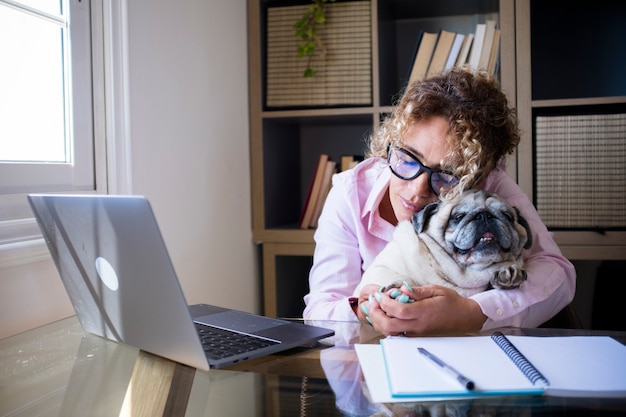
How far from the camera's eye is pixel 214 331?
37.3 inches

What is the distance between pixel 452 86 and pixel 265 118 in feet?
3.22

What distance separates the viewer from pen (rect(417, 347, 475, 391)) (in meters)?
0.68

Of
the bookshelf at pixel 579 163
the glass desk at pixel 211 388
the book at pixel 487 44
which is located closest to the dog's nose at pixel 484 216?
the glass desk at pixel 211 388

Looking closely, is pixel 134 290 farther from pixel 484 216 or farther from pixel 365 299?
pixel 484 216

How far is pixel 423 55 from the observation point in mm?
2053

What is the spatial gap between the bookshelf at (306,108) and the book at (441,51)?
0.17 meters

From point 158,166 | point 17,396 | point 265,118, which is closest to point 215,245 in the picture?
point 158,166

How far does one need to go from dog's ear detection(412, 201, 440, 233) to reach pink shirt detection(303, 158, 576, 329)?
194mm

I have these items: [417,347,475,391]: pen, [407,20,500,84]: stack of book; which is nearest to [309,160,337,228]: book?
[407,20,500,84]: stack of book

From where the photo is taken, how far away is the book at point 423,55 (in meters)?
2.05

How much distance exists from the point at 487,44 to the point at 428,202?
977mm

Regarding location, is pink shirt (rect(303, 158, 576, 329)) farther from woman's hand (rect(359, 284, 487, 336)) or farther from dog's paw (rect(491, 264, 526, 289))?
woman's hand (rect(359, 284, 487, 336))

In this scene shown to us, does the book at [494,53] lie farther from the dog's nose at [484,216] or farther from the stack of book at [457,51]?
the dog's nose at [484,216]

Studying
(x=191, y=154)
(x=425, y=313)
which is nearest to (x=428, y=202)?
(x=425, y=313)
